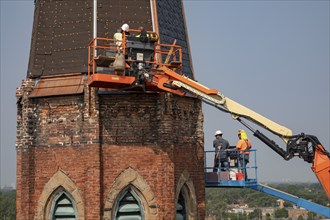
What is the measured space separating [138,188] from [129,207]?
0.57 meters

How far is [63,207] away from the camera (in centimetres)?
1554

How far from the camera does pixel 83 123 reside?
50.6 ft

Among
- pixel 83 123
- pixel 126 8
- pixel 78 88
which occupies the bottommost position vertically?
pixel 83 123

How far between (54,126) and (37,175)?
4.67 feet

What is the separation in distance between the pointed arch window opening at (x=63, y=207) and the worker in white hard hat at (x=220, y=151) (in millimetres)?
4582

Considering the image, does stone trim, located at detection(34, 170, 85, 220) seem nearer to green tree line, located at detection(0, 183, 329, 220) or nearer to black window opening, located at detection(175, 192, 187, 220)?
black window opening, located at detection(175, 192, 187, 220)

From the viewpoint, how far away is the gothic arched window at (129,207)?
50.0ft

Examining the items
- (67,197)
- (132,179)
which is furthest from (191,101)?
(67,197)

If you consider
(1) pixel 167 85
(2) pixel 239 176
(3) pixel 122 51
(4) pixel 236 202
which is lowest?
(2) pixel 239 176

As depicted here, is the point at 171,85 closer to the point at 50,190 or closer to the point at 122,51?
the point at 122,51

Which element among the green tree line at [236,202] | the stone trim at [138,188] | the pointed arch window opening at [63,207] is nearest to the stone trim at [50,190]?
the pointed arch window opening at [63,207]

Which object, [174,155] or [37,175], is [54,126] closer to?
[37,175]

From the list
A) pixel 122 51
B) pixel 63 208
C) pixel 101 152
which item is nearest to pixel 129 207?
pixel 101 152

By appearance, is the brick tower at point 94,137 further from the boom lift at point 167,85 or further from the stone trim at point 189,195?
the boom lift at point 167,85
